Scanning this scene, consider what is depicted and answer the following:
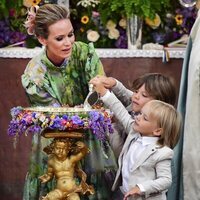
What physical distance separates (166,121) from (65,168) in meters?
0.66

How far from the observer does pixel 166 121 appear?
4.88 meters

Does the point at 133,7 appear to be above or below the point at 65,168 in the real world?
above

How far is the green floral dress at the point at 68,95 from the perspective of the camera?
206 inches

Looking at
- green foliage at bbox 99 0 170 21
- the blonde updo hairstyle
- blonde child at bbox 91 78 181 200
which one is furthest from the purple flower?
green foliage at bbox 99 0 170 21

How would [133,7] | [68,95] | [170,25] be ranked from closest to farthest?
[68,95]
[133,7]
[170,25]

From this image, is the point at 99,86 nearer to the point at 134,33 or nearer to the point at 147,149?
the point at 147,149

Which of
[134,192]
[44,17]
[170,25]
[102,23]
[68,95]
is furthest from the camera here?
[170,25]

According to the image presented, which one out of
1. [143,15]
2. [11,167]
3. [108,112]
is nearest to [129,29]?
[143,15]

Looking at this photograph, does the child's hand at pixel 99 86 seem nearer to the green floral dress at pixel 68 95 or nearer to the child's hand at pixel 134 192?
the green floral dress at pixel 68 95

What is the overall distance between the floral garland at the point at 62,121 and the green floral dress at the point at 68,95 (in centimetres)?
42

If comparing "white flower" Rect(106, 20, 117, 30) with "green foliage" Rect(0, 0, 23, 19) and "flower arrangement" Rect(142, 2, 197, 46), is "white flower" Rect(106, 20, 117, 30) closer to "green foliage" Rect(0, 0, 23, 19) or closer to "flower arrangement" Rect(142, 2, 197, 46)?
"flower arrangement" Rect(142, 2, 197, 46)

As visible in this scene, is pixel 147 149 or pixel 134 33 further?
pixel 134 33

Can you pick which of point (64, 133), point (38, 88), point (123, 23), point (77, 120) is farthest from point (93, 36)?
point (77, 120)

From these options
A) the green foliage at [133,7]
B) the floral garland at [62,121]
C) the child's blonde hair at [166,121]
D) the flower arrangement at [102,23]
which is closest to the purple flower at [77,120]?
the floral garland at [62,121]
